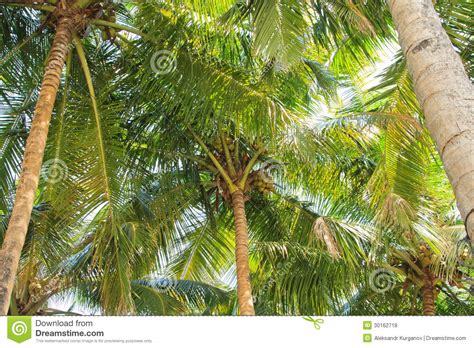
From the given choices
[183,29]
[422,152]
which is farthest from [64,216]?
[422,152]

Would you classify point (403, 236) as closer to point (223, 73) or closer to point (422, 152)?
point (422, 152)

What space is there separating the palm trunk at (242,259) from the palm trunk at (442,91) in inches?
222

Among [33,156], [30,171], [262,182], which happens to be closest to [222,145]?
[262,182]

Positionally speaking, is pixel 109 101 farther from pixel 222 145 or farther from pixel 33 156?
pixel 33 156

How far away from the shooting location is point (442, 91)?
11.5ft

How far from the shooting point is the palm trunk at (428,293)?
37.7 ft

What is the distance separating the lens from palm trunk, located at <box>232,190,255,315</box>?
9.12 m

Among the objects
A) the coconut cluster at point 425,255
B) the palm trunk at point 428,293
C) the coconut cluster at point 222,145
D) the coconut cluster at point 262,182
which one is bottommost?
the palm trunk at point 428,293

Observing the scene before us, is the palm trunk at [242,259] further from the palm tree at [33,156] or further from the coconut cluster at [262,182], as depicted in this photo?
the palm tree at [33,156]

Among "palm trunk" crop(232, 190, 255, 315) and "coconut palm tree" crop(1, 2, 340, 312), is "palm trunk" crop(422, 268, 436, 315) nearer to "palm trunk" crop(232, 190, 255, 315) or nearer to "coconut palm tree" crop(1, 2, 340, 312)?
"palm trunk" crop(232, 190, 255, 315)

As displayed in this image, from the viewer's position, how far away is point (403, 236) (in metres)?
10.1

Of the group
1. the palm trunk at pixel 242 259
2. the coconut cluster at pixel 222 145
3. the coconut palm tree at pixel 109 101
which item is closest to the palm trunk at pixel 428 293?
the palm trunk at pixel 242 259

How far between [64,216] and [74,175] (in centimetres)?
51

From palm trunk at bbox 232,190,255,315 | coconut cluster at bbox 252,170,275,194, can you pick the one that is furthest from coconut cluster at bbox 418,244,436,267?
palm trunk at bbox 232,190,255,315
